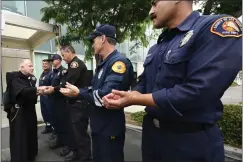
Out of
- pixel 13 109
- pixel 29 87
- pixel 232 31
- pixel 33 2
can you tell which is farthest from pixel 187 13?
pixel 33 2

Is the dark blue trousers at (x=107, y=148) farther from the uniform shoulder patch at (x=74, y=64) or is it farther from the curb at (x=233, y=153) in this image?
the curb at (x=233, y=153)

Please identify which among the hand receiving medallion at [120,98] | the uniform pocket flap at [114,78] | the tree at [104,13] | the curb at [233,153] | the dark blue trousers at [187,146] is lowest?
the curb at [233,153]

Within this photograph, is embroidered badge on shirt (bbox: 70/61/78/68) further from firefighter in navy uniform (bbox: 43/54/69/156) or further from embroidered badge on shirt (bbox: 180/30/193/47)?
embroidered badge on shirt (bbox: 180/30/193/47)

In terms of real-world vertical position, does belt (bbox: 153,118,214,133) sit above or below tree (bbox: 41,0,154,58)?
below

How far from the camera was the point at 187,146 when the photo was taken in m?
1.15

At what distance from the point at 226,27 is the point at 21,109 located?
3.04 m

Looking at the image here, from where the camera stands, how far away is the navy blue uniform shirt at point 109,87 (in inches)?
78.4

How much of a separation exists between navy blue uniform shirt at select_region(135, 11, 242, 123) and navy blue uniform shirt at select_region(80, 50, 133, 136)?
0.82 metres

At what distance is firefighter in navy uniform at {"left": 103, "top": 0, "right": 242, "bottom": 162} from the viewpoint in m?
1.01

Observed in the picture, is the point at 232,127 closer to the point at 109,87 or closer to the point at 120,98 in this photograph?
the point at 109,87

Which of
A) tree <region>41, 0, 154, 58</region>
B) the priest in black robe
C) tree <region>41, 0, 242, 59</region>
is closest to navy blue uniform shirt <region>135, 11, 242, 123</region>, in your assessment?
the priest in black robe

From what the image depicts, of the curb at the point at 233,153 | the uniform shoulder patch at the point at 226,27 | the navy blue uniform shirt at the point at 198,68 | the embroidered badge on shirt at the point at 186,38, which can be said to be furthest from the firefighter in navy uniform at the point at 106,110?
the curb at the point at 233,153

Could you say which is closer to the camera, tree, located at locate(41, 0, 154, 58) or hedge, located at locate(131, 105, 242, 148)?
hedge, located at locate(131, 105, 242, 148)

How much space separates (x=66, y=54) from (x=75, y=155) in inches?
66.4
